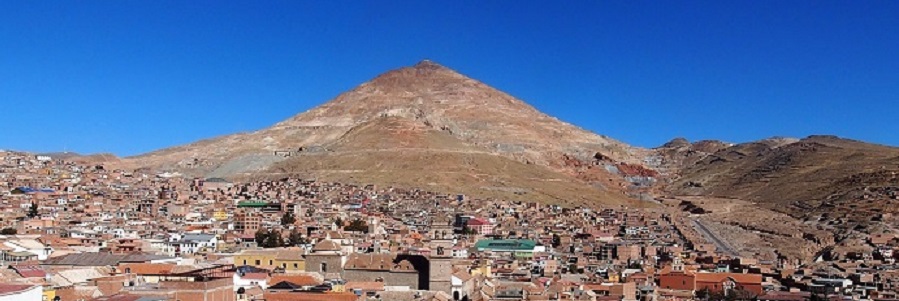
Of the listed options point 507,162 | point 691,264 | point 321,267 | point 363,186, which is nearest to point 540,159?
point 507,162

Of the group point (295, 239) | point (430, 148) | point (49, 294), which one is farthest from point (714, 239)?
point (430, 148)

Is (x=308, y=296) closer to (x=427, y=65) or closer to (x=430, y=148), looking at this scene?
(x=430, y=148)

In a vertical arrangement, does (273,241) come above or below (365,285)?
above

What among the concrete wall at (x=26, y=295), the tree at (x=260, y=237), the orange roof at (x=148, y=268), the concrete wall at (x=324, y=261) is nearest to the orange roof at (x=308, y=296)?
the orange roof at (x=148, y=268)

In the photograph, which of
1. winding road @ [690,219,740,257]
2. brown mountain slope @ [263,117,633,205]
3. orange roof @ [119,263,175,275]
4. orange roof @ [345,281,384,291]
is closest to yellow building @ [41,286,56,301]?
orange roof @ [119,263,175,275]

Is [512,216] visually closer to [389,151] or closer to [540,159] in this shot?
[389,151]

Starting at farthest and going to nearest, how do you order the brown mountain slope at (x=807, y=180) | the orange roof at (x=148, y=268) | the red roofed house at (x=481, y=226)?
the brown mountain slope at (x=807, y=180)
the red roofed house at (x=481, y=226)
the orange roof at (x=148, y=268)

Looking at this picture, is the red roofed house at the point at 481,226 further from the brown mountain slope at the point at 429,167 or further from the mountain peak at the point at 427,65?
the mountain peak at the point at 427,65
